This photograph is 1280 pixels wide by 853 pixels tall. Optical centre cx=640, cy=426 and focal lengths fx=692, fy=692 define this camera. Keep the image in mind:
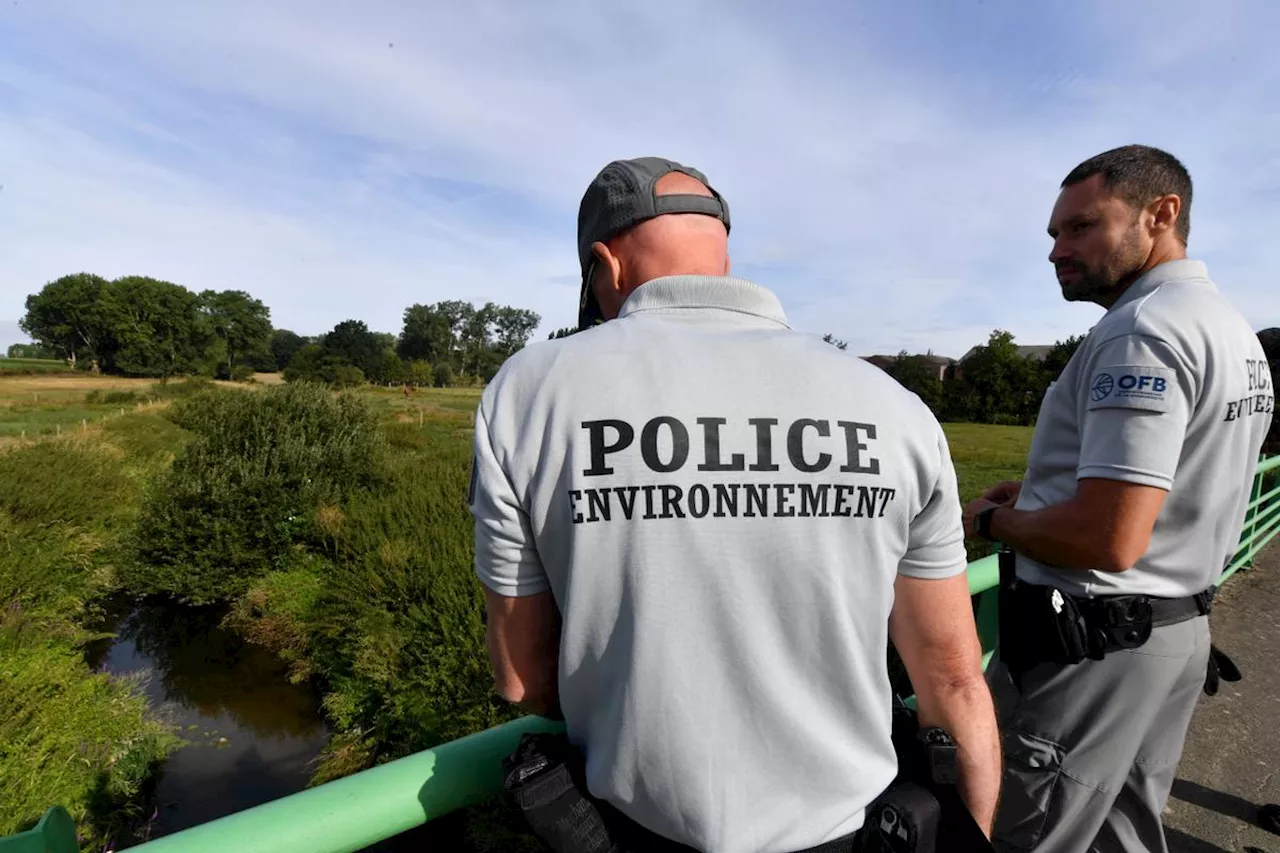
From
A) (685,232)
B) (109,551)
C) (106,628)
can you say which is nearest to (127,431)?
(109,551)

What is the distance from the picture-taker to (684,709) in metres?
0.99

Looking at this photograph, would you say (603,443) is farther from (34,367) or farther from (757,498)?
(34,367)

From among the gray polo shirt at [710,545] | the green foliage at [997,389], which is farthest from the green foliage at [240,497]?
the green foliage at [997,389]

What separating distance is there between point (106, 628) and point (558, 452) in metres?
14.3

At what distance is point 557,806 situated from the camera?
3.46 ft

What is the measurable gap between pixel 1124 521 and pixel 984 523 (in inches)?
17.4

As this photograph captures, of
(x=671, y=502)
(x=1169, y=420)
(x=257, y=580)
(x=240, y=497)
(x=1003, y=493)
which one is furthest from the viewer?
(x=240, y=497)

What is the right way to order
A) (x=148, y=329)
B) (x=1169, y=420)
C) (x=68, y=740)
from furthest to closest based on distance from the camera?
1. (x=148, y=329)
2. (x=68, y=740)
3. (x=1169, y=420)

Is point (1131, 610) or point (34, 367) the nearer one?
point (1131, 610)

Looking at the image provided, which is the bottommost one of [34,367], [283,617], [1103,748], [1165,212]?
[283,617]

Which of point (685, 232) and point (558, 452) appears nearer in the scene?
point (558, 452)

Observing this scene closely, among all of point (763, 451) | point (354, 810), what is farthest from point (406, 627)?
point (763, 451)

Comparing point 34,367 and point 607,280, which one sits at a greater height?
point 34,367

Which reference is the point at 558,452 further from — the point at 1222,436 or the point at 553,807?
the point at 1222,436
